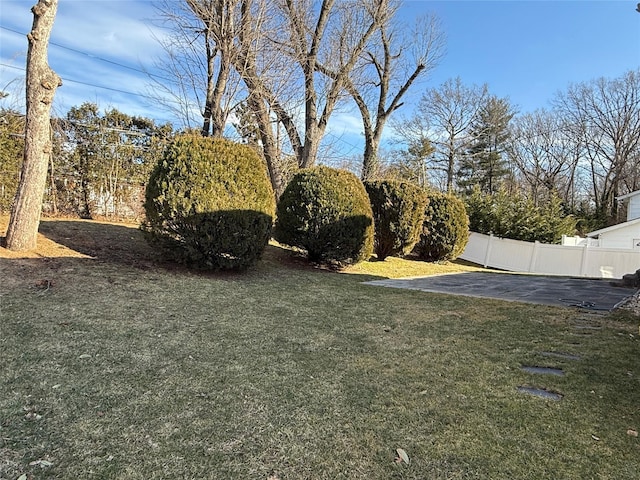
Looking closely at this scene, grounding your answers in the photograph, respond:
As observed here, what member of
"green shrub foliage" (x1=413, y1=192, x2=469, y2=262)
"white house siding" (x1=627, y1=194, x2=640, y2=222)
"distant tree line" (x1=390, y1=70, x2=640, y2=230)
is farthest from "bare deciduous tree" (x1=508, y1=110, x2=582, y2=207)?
"green shrub foliage" (x1=413, y1=192, x2=469, y2=262)

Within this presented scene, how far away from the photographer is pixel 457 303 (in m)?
5.43

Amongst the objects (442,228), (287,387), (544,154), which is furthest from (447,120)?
(287,387)

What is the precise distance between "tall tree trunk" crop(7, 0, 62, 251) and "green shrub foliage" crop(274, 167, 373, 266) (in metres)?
3.89

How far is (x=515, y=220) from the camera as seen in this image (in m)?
14.4

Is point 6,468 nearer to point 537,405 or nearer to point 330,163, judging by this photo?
point 537,405

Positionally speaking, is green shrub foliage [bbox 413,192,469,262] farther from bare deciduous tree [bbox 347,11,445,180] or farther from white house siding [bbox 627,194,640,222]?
white house siding [bbox 627,194,640,222]

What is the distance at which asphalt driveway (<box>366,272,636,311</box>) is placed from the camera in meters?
5.73

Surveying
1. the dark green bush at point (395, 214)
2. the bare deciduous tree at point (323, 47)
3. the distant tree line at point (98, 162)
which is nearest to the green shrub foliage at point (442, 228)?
the dark green bush at point (395, 214)

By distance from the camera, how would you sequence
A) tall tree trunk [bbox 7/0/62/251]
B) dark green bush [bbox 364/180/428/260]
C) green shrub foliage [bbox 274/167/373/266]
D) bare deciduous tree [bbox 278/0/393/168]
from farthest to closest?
bare deciduous tree [bbox 278/0/393/168] → dark green bush [bbox 364/180/428/260] → green shrub foliage [bbox 274/167/373/266] → tall tree trunk [bbox 7/0/62/251]

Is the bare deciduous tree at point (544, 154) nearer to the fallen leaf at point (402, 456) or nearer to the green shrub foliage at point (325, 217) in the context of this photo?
the green shrub foliage at point (325, 217)

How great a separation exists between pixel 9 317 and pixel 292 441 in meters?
2.83

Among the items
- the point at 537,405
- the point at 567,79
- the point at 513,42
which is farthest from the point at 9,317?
the point at 567,79

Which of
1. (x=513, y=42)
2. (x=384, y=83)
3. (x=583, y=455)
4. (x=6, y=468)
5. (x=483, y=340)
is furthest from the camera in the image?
(x=384, y=83)

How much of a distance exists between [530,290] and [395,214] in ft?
12.1
